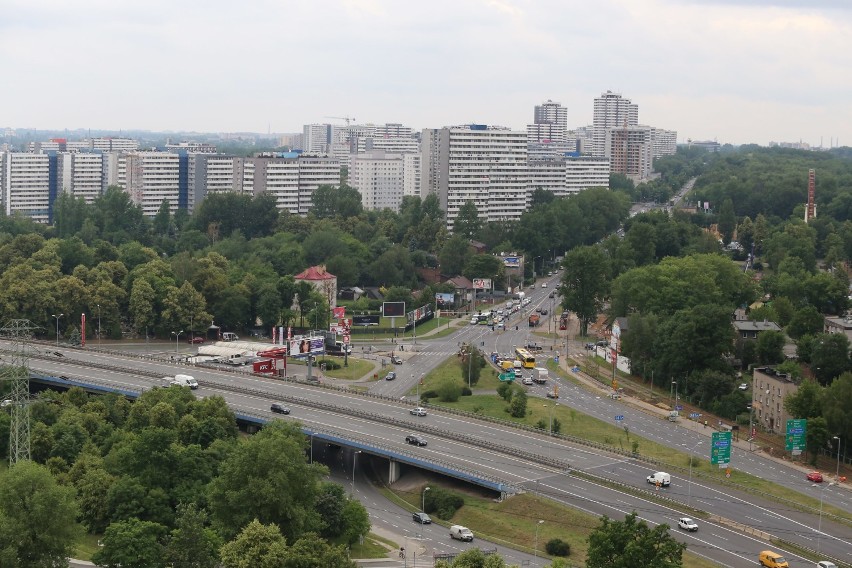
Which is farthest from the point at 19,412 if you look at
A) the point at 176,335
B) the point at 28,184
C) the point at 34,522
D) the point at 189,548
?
the point at 28,184

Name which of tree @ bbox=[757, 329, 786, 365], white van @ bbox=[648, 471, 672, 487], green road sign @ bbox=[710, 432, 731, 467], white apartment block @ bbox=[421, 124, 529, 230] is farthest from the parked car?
white apartment block @ bbox=[421, 124, 529, 230]

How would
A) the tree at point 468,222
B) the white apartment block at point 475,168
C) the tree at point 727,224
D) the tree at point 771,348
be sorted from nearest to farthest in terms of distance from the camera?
the tree at point 771,348
the tree at point 468,222
the white apartment block at point 475,168
the tree at point 727,224

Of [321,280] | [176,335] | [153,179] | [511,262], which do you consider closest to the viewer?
[176,335]

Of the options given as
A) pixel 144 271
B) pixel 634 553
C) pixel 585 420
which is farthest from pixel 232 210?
pixel 634 553

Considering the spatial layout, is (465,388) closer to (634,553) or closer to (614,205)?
(634,553)

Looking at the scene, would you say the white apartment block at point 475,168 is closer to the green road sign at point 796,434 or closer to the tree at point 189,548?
the green road sign at point 796,434

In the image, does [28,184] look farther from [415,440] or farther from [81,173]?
[415,440]

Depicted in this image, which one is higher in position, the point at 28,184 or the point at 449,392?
the point at 28,184

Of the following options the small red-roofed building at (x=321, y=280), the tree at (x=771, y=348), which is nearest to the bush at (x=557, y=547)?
the tree at (x=771, y=348)
